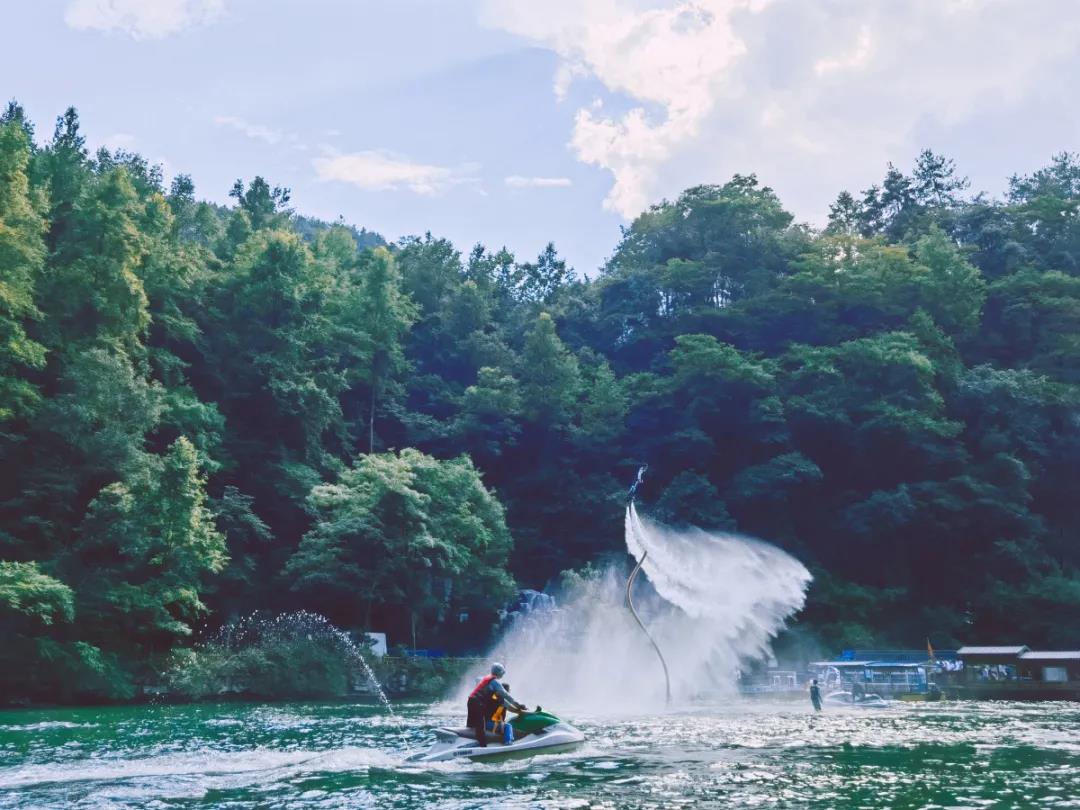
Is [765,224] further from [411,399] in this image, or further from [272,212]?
[272,212]

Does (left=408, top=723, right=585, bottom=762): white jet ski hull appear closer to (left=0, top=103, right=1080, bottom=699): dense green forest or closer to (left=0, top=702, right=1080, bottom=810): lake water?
(left=0, top=702, right=1080, bottom=810): lake water

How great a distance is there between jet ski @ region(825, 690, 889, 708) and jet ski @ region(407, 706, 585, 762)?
21.2 metres

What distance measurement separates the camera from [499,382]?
217 feet

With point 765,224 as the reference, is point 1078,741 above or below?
below

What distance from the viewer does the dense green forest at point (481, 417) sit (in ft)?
139

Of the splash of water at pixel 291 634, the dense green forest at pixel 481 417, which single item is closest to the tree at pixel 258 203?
the dense green forest at pixel 481 417

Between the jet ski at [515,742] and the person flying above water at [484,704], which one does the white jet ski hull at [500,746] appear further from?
the person flying above water at [484,704]

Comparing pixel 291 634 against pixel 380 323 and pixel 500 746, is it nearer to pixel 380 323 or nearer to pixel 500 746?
pixel 380 323

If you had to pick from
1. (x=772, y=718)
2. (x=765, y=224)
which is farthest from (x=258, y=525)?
(x=765, y=224)

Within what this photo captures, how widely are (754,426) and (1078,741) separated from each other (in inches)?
1600

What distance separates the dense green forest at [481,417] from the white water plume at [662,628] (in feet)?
17.1

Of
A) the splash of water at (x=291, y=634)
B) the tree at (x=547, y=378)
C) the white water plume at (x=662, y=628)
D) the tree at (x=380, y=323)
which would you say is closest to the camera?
the white water plume at (x=662, y=628)

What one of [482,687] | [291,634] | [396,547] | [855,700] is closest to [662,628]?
[855,700]

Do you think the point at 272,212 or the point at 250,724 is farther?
the point at 272,212
